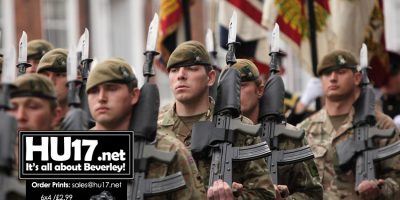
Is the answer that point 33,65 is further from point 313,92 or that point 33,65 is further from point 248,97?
point 313,92

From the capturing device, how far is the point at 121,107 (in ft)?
43.2

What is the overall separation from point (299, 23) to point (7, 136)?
10.7 m

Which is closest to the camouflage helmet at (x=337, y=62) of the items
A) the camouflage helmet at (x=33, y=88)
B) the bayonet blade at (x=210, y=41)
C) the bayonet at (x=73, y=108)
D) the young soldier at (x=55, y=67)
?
the bayonet blade at (x=210, y=41)

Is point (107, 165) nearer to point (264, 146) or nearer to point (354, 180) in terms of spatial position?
point (264, 146)

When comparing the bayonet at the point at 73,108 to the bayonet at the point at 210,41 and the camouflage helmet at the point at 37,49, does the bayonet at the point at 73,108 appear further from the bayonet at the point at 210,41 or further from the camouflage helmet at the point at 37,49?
the camouflage helmet at the point at 37,49

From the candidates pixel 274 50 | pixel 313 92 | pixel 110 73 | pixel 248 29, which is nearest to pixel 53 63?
pixel 274 50

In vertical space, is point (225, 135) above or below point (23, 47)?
below

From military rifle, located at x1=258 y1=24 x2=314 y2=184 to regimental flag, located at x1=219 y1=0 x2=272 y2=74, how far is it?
670 centimetres

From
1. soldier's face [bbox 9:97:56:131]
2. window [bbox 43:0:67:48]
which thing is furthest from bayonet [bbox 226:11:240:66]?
window [bbox 43:0:67:48]

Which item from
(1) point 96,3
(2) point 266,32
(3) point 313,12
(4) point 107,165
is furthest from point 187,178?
(1) point 96,3

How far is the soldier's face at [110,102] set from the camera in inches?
514

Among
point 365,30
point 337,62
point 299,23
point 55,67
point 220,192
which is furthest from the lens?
point 299,23

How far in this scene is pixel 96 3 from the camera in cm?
3372

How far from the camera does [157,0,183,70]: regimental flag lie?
23.2 meters
